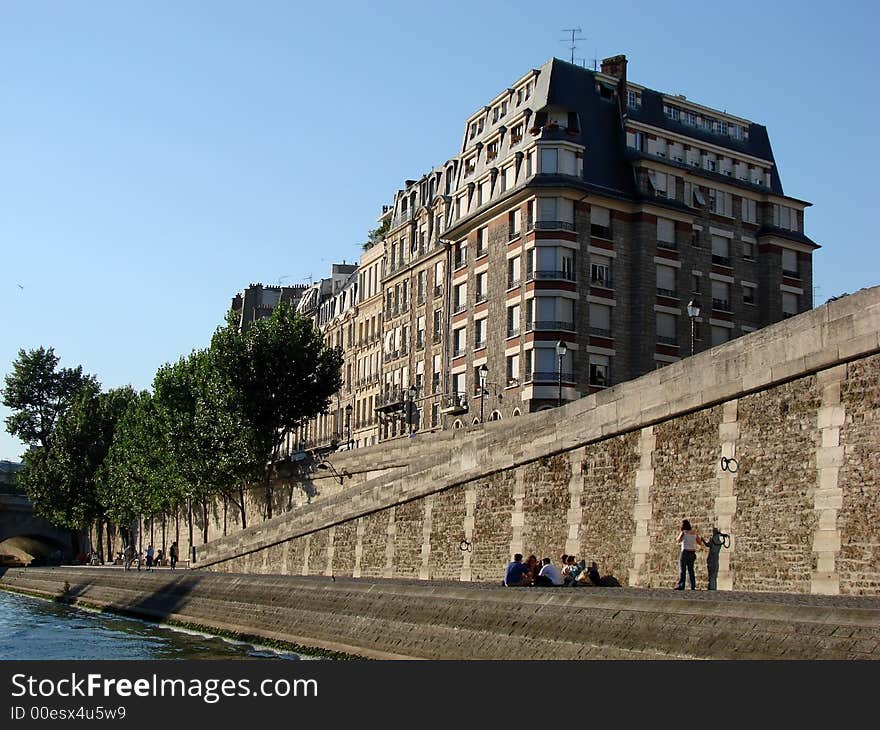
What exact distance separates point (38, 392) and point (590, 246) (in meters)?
60.5

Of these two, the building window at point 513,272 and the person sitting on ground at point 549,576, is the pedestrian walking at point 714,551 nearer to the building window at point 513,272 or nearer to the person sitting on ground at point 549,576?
the person sitting on ground at point 549,576

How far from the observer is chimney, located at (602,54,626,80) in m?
59.9

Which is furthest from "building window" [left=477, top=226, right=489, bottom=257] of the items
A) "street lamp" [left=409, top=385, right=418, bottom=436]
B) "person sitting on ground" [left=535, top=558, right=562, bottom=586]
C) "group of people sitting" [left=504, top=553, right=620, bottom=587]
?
"person sitting on ground" [left=535, top=558, right=562, bottom=586]

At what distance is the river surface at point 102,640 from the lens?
1170 inches

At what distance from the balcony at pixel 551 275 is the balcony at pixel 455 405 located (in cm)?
714

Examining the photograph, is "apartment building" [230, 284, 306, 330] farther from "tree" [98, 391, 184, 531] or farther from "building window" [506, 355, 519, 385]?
"building window" [506, 355, 519, 385]

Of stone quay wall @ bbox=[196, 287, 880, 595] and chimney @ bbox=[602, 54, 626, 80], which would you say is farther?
chimney @ bbox=[602, 54, 626, 80]

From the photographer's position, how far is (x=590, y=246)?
54.7 m

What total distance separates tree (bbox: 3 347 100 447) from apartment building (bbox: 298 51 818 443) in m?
45.3

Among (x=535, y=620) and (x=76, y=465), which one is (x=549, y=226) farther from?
(x=76, y=465)
